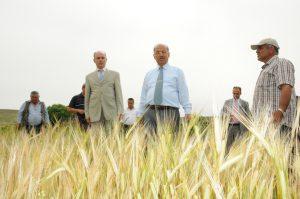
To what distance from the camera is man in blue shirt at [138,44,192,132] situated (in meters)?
4.82

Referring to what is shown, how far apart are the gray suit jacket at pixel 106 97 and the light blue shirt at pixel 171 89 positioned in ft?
2.74

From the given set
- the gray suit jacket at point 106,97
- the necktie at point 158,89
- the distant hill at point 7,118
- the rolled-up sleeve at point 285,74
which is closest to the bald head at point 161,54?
the necktie at point 158,89

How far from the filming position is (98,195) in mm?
1811

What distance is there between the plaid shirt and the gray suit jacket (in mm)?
2445

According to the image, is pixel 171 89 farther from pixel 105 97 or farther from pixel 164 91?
pixel 105 97

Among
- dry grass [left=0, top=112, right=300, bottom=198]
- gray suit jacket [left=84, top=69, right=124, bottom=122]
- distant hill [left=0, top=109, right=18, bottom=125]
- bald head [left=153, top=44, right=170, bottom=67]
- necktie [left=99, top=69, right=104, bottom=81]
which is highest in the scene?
bald head [left=153, top=44, right=170, bottom=67]

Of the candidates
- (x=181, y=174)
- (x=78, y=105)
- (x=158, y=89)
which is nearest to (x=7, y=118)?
(x=78, y=105)

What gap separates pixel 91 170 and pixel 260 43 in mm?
2210

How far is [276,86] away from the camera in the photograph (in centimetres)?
351

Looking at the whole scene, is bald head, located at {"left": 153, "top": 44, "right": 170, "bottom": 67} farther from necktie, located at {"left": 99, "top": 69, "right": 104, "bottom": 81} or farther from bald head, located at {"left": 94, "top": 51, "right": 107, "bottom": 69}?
necktie, located at {"left": 99, "top": 69, "right": 104, "bottom": 81}

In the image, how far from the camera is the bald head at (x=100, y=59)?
18.1 feet

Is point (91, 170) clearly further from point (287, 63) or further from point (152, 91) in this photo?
point (152, 91)

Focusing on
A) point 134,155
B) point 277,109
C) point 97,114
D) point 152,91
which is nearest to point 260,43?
point 277,109

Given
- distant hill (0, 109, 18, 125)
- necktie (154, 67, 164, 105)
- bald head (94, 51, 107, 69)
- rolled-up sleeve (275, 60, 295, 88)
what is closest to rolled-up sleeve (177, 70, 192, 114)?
necktie (154, 67, 164, 105)
